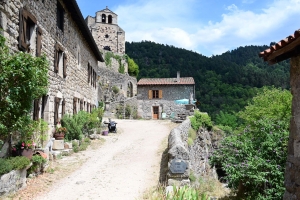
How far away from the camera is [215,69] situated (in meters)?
54.3

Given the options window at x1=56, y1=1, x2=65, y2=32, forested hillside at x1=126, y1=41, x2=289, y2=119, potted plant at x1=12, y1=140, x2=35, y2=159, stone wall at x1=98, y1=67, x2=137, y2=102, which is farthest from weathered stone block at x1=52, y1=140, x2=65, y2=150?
forested hillside at x1=126, y1=41, x2=289, y2=119

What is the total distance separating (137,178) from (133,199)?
1.60 m

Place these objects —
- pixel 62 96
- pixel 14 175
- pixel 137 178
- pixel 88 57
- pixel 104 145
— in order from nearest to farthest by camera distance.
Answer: pixel 14 175 → pixel 137 178 → pixel 62 96 → pixel 104 145 → pixel 88 57

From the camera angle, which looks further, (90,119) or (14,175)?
(90,119)

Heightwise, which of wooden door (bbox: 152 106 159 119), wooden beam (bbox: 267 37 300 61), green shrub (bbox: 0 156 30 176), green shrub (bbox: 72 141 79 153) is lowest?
green shrub (bbox: 72 141 79 153)

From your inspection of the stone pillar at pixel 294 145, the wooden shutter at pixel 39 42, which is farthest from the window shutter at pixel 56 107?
the stone pillar at pixel 294 145

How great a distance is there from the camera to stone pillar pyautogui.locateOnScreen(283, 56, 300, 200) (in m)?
4.01

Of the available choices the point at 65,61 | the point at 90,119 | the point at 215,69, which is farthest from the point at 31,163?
the point at 215,69

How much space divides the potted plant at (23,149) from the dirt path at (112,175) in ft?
3.39

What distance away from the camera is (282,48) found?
4.02 m

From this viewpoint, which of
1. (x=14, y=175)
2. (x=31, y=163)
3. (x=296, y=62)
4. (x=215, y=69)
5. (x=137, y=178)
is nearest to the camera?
(x=296, y=62)

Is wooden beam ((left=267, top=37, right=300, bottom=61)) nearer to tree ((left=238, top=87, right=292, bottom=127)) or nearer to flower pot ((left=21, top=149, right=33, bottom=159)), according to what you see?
flower pot ((left=21, top=149, right=33, bottom=159))

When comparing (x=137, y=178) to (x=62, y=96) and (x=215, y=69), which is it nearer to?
(x=62, y=96)

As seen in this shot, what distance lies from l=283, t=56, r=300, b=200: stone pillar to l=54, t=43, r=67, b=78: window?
27.7 ft
